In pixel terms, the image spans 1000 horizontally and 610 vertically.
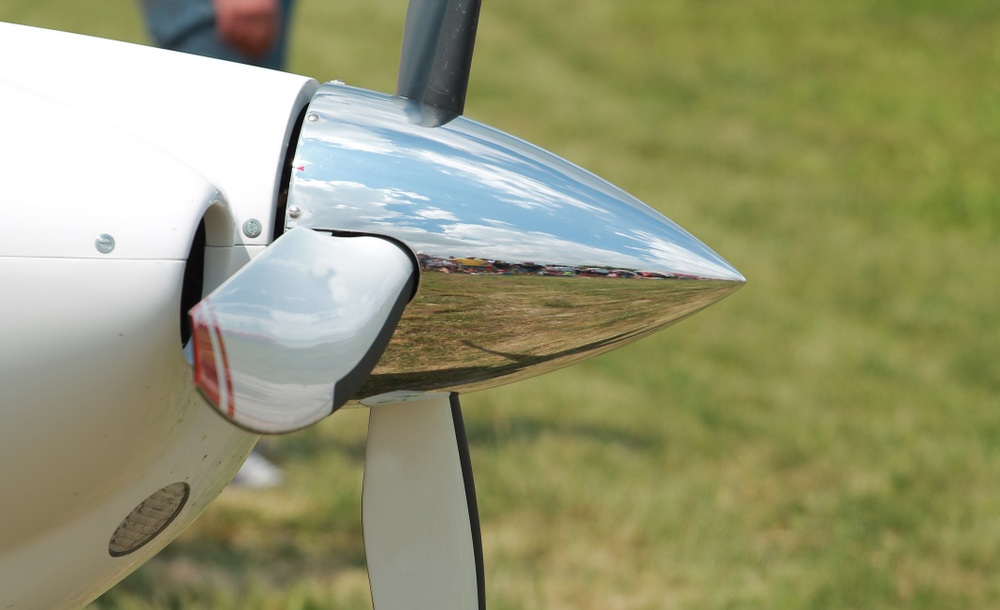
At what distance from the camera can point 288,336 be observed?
3.58 ft

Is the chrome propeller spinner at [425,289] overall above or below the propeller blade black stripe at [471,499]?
above

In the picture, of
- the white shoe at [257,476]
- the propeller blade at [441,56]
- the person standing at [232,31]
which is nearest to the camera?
the propeller blade at [441,56]

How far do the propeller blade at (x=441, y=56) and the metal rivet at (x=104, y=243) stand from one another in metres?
0.46

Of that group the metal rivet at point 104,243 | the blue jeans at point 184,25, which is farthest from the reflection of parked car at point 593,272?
the blue jeans at point 184,25

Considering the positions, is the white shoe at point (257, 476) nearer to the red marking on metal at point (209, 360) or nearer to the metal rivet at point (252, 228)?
the metal rivet at point (252, 228)

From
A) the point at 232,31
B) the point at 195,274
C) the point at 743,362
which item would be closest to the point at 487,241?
the point at 195,274

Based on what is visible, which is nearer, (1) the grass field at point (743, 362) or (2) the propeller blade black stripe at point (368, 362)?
(2) the propeller blade black stripe at point (368, 362)

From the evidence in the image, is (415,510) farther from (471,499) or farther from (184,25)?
(184,25)

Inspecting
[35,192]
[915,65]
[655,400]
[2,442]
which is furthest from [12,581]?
[915,65]

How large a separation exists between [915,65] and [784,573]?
7875 millimetres

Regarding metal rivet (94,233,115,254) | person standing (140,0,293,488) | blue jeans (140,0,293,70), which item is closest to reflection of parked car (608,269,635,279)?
metal rivet (94,233,115,254)

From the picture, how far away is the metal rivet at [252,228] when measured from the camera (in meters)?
1.29

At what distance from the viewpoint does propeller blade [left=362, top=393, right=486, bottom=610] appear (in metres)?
1.55

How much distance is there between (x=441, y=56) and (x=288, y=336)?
1.78ft
